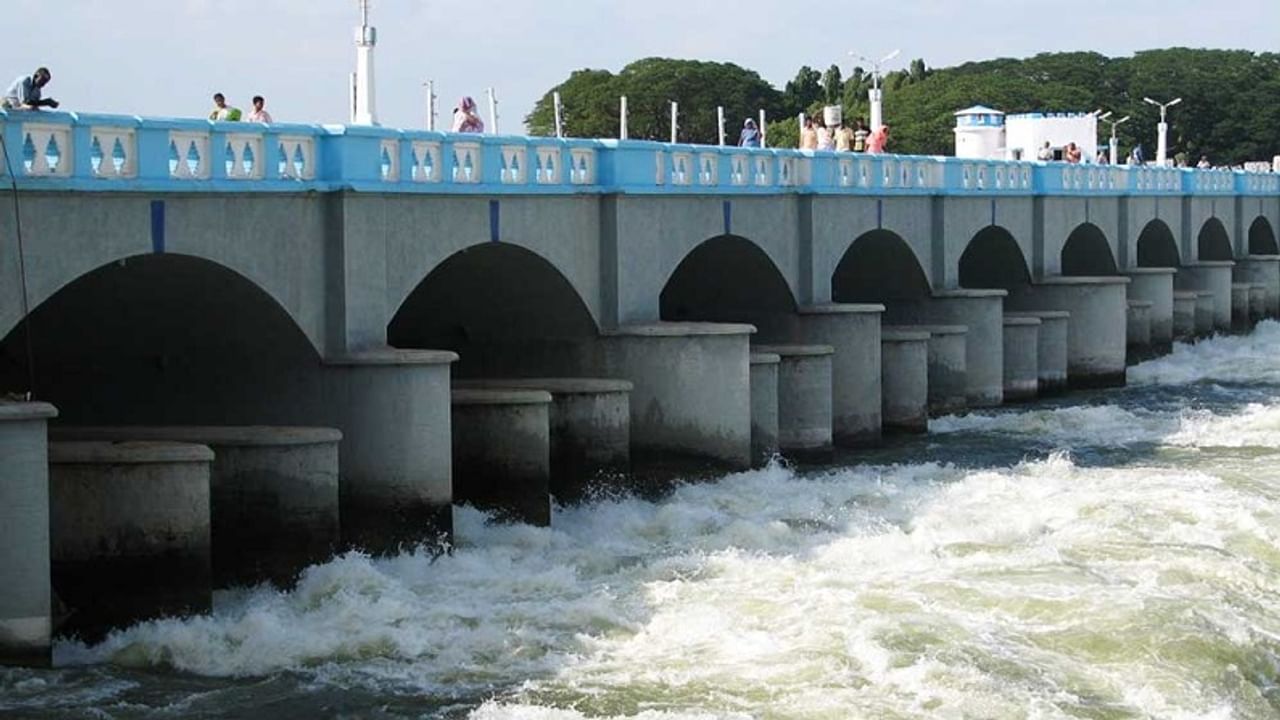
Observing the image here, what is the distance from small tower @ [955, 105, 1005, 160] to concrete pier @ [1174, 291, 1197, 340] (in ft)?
46.1

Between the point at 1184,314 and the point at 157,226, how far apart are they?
40.1 meters

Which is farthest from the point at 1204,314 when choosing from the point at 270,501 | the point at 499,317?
the point at 270,501

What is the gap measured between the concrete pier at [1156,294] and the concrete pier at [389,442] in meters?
32.1

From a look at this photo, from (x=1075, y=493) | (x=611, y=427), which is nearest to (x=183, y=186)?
(x=611, y=427)

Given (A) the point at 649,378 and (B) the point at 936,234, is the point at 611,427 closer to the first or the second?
(A) the point at 649,378

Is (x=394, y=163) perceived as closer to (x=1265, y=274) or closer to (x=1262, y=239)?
(x=1265, y=274)

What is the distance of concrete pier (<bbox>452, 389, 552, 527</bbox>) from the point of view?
28250mm

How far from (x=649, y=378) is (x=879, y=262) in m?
13.1

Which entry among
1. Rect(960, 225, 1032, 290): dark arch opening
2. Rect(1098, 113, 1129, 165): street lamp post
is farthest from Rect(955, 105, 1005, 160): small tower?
Rect(960, 225, 1032, 290): dark arch opening

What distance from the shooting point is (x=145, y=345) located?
2683 centimetres

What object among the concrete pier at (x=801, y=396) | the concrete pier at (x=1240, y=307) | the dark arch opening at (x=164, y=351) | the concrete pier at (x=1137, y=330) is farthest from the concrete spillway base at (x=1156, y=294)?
the dark arch opening at (x=164, y=351)

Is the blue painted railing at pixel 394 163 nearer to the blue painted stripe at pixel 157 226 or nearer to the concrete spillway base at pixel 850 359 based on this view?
the blue painted stripe at pixel 157 226

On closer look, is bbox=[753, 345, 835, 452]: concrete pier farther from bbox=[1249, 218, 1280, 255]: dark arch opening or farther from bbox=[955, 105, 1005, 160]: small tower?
bbox=[1249, 218, 1280, 255]: dark arch opening

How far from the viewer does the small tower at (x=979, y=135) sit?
237 ft
